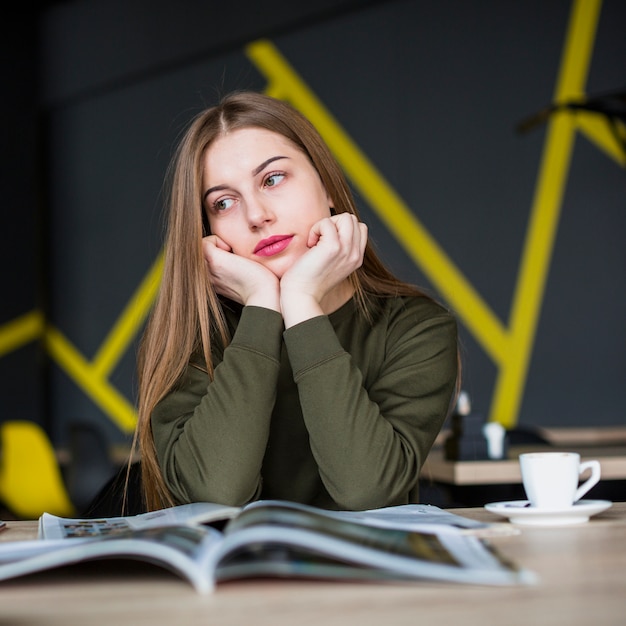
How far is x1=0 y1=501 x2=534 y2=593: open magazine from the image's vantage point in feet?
2.21

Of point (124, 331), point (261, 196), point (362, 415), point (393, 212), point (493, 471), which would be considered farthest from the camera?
point (124, 331)

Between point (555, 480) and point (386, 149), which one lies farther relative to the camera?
point (386, 149)

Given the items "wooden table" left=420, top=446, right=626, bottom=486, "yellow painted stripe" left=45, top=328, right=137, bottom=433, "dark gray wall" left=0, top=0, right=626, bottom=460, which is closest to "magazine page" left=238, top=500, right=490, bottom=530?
"wooden table" left=420, top=446, right=626, bottom=486

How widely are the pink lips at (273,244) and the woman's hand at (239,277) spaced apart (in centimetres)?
3

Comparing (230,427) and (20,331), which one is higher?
(20,331)

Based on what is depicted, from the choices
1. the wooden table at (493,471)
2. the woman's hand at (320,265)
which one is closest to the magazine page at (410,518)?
the woman's hand at (320,265)

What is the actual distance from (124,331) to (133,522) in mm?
5274

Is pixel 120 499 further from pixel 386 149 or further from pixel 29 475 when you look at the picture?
pixel 386 149

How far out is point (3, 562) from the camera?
80 cm

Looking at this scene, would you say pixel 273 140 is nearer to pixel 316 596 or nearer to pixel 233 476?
pixel 233 476

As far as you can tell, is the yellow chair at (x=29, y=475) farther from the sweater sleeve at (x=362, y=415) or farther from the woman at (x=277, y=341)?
the sweater sleeve at (x=362, y=415)

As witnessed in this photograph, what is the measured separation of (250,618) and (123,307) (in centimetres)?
568

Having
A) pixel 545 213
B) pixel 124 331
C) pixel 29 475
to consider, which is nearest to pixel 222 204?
pixel 29 475

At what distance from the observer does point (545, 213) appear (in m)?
4.67
